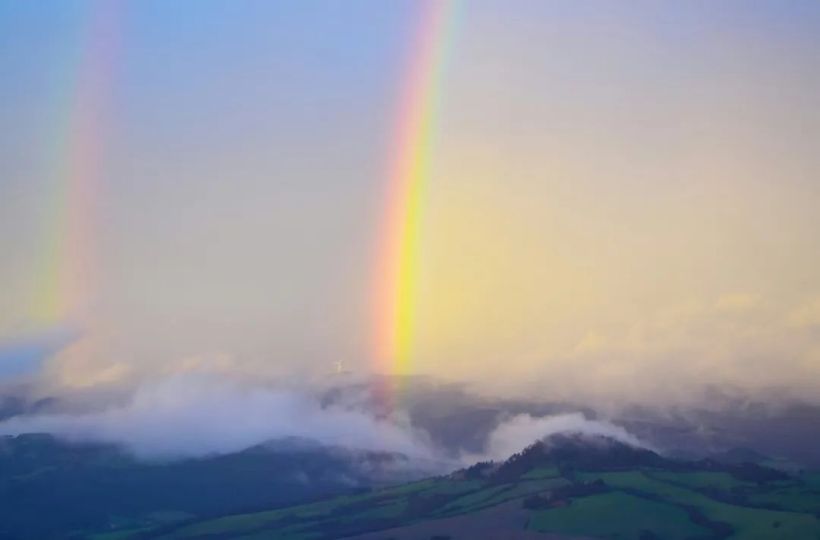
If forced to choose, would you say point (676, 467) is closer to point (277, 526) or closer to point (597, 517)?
point (597, 517)

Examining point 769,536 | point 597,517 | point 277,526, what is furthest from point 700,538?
point 277,526

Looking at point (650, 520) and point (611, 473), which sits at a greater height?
point (611, 473)

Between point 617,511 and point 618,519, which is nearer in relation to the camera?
point 618,519

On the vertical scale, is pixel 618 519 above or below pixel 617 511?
below

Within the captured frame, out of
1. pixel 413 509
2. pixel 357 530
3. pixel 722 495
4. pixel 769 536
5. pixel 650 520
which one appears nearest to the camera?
pixel 769 536

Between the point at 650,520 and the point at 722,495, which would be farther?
the point at 722,495

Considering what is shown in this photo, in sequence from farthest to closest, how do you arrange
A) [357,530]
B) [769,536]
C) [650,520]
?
[357,530] < [650,520] < [769,536]

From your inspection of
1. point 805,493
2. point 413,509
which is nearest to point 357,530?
point 413,509

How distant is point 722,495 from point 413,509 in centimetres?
5887

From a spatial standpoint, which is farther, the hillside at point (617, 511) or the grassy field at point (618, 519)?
the hillside at point (617, 511)

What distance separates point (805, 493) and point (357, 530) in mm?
79125

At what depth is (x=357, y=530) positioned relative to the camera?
605ft

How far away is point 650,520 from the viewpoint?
157875 mm

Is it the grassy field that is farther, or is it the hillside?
the hillside
